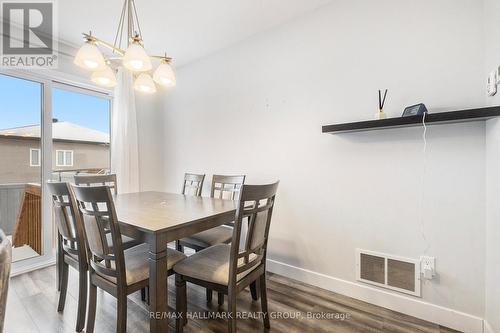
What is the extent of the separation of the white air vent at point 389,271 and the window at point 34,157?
3.42 metres

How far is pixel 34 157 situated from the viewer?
2.61 meters

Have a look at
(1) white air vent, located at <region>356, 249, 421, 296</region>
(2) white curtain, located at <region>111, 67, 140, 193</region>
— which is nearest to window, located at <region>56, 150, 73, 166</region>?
(2) white curtain, located at <region>111, 67, 140, 193</region>

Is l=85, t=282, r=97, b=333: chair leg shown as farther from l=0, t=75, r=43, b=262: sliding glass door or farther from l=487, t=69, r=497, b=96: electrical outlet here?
l=487, t=69, r=497, b=96: electrical outlet

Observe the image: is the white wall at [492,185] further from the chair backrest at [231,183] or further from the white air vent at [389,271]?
the chair backrest at [231,183]

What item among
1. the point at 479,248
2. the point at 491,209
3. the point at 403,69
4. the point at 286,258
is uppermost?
the point at 403,69

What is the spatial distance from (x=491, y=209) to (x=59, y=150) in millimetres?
4008

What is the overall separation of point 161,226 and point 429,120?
1.76 meters

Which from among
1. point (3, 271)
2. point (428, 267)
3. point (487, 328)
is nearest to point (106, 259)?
point (3, 271)

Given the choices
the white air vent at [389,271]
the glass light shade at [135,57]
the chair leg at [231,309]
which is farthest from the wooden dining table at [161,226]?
the white air vent at [389,271]

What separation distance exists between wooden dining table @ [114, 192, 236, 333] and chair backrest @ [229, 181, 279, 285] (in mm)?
276

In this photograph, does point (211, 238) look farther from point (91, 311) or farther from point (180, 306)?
point (91, 311)

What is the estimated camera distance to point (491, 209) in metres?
1.42

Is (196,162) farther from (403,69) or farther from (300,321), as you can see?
(403,69)

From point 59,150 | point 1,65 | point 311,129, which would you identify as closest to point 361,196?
point 311,129
